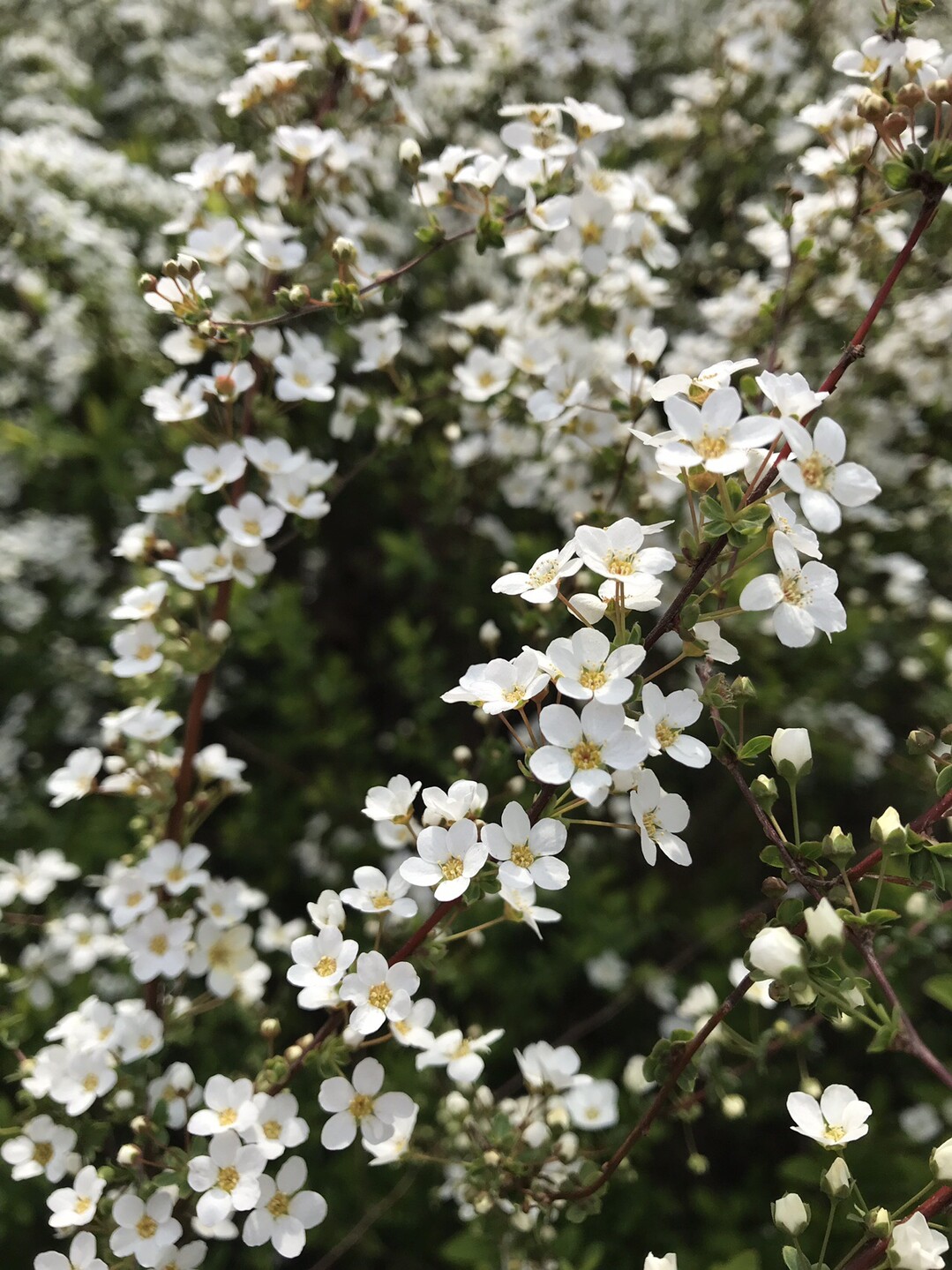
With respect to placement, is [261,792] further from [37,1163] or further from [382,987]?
[382,987]

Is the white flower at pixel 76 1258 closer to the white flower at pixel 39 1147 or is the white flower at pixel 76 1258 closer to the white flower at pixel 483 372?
the white flower at pixel 39 1147

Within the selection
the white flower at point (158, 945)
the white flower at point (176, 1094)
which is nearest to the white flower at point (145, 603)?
the white flower at point (158, 945)

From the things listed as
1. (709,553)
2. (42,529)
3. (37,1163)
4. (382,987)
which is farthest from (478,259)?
(37,1163)

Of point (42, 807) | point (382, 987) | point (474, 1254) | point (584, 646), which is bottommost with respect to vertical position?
point (42, 807)

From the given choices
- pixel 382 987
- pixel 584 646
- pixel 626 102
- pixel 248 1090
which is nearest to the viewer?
pixel 584 646

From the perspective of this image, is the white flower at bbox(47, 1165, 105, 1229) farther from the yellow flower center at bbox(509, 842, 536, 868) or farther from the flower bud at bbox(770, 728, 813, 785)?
the flower bud at bbox(770, 728, 813, 785)

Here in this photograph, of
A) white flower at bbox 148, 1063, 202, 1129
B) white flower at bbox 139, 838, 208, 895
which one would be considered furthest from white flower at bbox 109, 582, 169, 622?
white flower at bbox 148, 1063, 202, 1129

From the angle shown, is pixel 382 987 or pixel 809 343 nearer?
pixel 382 987

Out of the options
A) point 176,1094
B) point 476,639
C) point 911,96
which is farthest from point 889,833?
point 476,639
